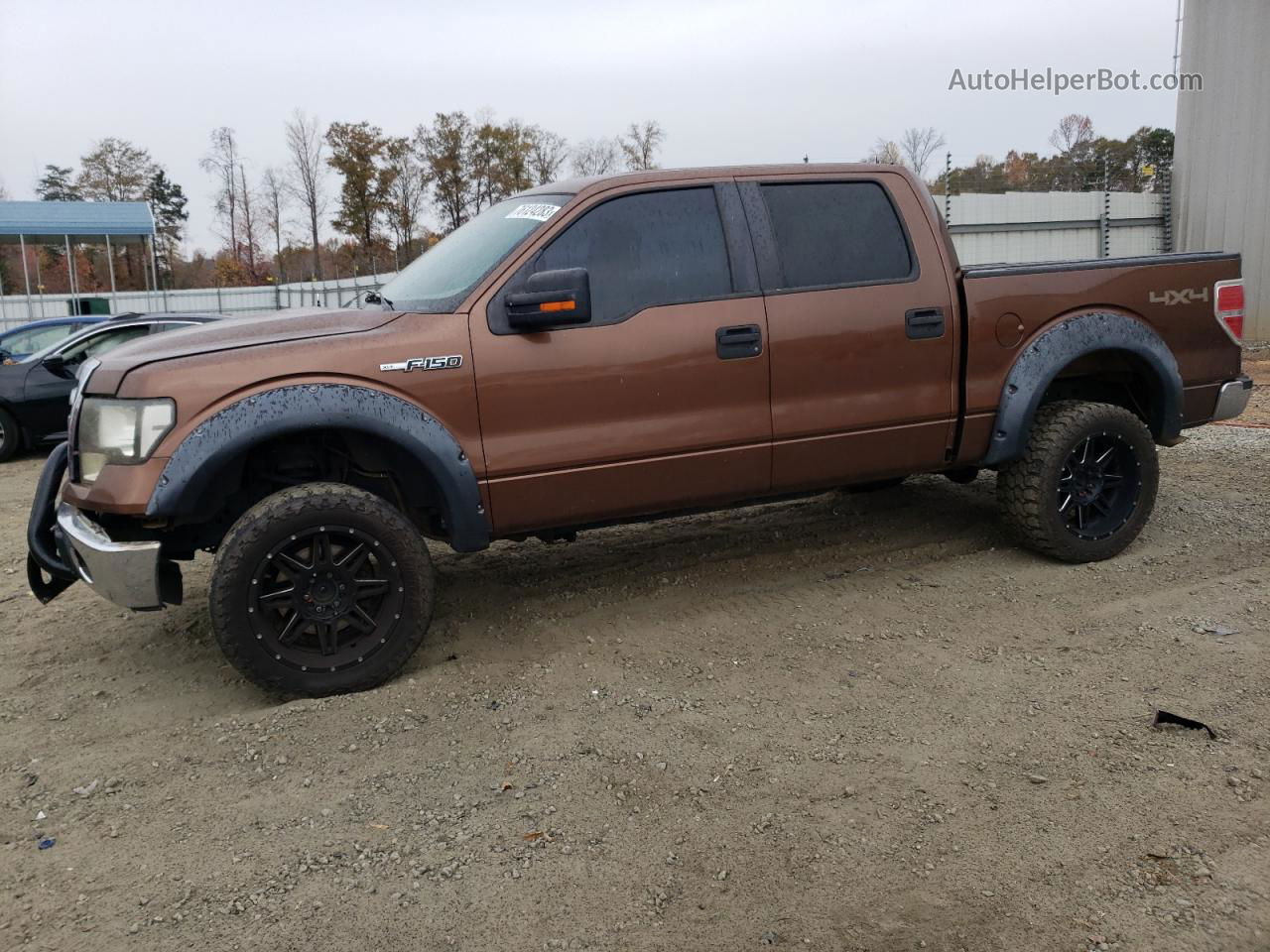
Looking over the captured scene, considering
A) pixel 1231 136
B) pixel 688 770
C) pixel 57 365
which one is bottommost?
pixel 688 770

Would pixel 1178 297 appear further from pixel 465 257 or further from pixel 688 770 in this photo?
pixel 688 770

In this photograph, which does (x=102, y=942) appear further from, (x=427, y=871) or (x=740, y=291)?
(x=740, y=291)

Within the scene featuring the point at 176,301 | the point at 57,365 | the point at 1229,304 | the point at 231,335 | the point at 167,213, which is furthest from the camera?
the point at 167,213

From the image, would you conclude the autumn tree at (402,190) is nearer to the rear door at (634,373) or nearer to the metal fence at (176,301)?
the metal fence at (176,301)

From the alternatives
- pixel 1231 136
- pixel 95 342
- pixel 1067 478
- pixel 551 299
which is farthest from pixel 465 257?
pixel 1231 136

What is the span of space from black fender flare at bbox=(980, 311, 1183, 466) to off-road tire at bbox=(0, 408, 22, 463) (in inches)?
387

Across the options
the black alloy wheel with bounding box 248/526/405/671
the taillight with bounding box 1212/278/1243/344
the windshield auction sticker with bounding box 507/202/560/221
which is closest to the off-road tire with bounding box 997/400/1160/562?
the taillight with bounding box 1212/278/1243/344

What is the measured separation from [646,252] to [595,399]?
2.29 ft

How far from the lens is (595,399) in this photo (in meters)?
4.12

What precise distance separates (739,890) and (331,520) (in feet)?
6.67

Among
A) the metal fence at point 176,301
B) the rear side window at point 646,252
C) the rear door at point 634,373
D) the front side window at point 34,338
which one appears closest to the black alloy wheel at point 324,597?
the rear door at point 634,373

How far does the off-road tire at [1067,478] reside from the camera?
498cm

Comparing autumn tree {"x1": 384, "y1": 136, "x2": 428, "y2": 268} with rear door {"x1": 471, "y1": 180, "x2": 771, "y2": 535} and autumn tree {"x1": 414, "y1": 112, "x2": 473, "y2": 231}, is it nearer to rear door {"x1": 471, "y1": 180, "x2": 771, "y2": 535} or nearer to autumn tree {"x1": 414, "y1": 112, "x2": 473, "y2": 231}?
autumn tree {"x1": 414, "y1": 112, "x2": 473, "y2": 231}

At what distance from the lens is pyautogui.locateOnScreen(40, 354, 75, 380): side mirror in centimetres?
1046
